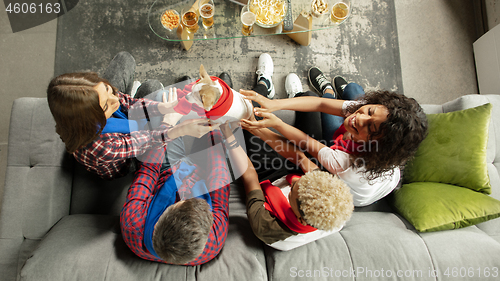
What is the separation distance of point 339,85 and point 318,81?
19 centimetres

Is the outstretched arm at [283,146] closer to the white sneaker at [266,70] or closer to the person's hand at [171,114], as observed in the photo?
the person's hand at [171,114]

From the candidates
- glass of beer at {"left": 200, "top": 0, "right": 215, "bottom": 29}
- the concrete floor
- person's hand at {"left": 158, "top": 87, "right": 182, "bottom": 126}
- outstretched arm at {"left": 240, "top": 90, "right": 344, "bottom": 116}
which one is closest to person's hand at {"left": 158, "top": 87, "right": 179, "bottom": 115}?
person's hand at {"left": 158, "top": 87, "right": 182, "bottom": 126}

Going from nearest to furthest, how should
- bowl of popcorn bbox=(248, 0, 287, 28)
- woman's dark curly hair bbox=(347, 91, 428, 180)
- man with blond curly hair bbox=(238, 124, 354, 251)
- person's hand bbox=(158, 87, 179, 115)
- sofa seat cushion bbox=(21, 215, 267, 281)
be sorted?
1. man with blond curly hair bbox=(238, 124, 354, 251)
2. sofa seat cushion bbox=(21, 215, 267, 281)
3. woman's dark curly hair bbox=(347, 91, 428, 180)
4. person's hand bbox=(158, 87, 179, 115)
5. bowl of popcorn bbox=(248, 0, 287, 28)

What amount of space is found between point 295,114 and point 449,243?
108cm

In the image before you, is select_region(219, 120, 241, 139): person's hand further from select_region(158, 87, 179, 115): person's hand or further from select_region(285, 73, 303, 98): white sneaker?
select_region(285, 73, 303, 98): white sneaker

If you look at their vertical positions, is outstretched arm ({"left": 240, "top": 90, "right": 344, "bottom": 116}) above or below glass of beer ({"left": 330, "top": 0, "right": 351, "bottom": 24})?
below

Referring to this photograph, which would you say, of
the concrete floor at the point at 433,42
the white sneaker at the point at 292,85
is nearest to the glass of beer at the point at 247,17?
the white sneaker at the point at 292,85

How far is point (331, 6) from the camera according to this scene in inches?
70.9

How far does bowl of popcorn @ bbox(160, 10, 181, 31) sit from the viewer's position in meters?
1.79

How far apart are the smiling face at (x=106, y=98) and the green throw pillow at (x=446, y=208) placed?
1.65 meters

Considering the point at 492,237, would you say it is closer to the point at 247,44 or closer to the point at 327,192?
the point at 327,192

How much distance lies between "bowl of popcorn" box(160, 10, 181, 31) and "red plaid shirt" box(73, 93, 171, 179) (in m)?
0.71

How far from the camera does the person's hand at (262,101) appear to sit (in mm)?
1356

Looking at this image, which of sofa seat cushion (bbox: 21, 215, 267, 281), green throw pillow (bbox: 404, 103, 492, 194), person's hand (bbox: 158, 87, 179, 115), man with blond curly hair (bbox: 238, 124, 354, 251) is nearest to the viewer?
man with blond curly hair (bbox: 238, 124, 354, 251)
